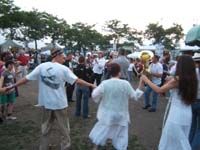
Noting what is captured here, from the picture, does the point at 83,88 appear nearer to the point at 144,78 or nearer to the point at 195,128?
the point at 195,128

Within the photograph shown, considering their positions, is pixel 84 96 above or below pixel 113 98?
below

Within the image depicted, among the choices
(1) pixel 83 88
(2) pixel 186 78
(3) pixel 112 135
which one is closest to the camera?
(2) pixel 186 78

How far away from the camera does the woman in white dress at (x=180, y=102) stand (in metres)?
4.81

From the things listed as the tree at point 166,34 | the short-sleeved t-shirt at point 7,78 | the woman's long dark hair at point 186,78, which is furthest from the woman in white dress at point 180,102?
the tree at point 166,34

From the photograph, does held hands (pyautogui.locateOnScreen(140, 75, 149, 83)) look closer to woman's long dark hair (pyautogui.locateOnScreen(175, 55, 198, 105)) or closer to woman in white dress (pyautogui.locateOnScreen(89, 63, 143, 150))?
woman's long dark hair (pyautogui.locateOnScreen(175, 55, 198, 105))

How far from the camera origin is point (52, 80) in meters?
5.94

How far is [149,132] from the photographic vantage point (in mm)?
8391

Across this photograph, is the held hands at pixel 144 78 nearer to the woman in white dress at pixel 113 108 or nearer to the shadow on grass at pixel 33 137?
the woman in white dress at pixel 113 108

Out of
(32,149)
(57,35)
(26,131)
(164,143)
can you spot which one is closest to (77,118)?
(26,131)

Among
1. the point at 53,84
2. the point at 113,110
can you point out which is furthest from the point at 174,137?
the point at 53,84

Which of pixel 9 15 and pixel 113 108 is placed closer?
pixel 113 108

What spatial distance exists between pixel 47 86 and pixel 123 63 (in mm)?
5094

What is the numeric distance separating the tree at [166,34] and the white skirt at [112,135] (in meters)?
56.1

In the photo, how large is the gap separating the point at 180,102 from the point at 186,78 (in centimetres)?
36
